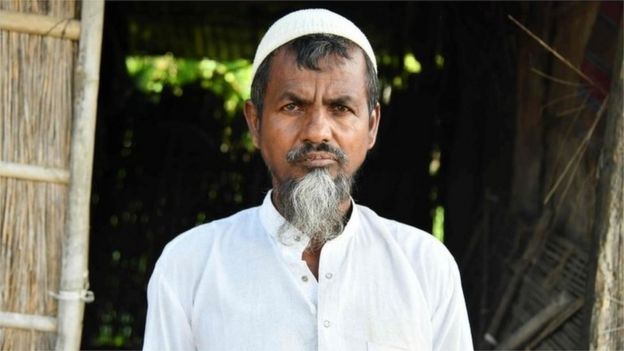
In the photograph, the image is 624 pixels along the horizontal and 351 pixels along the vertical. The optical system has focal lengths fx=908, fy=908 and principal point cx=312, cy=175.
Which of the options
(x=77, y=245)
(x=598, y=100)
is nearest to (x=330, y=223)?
(x=77, y=245)

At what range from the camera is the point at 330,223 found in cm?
212

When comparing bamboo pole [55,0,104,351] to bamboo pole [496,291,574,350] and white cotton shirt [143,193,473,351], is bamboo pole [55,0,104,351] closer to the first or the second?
white cotton shirt [143,193,473,351]

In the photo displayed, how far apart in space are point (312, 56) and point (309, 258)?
47 centimetres

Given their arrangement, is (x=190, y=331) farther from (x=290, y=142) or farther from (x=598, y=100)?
(x=598, y=100)

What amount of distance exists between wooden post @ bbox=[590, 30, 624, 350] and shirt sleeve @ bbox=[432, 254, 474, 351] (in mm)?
986

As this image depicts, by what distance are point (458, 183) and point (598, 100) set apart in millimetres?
2177

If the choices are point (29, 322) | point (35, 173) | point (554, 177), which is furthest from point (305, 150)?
point (554, 177)

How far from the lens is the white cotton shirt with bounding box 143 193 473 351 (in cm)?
198

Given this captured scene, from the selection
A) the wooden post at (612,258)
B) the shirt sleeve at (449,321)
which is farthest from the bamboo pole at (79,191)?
the wooden post at (612,258)

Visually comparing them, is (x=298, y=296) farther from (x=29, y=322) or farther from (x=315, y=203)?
(x=29, y=322)

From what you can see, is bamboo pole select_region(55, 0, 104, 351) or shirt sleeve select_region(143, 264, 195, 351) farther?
bamboo pole select_region(55, 0, 104, 351)

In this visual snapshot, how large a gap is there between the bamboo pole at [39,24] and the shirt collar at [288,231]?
102cm

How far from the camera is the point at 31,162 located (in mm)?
2820

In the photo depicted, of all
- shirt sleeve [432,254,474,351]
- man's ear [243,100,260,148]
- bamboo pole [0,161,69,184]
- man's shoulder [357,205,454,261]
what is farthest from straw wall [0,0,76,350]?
shirt sleeve [432,254,474,351]
